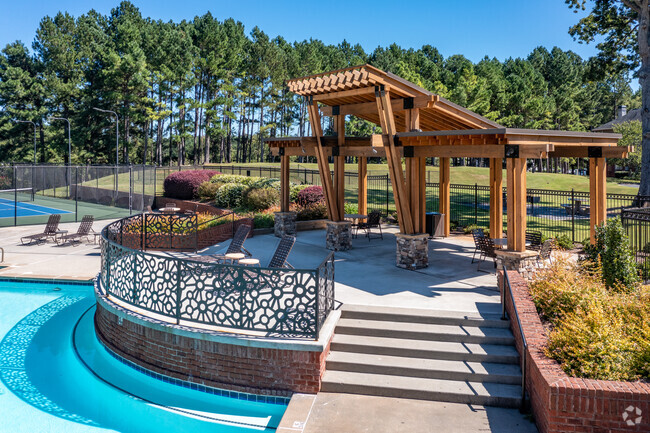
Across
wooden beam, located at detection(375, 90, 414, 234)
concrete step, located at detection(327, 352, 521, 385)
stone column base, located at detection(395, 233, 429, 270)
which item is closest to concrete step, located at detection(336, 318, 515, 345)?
concrete step, located at detection(327, 352, 521, 385)

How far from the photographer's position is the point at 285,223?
55.1 feet

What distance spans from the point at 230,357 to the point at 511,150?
263 inches

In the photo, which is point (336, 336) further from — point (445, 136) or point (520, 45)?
point (520, 45)

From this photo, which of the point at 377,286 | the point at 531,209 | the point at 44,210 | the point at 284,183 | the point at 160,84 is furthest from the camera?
the point at 160,84

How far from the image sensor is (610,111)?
265ft

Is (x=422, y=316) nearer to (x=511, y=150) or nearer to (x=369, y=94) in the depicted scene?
(x=511, y=150)

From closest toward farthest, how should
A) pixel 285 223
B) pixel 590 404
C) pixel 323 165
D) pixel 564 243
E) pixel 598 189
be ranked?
pixel 590 404 → pixel 598 189 → pixel 323 165 → pixel 564 243 → pixel 285 223

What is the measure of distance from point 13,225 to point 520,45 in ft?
257

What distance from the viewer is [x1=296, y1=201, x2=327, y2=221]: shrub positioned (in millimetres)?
19031

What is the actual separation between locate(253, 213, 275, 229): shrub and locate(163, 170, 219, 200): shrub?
9.33 metres

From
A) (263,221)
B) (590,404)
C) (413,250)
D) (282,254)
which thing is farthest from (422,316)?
(263,221)

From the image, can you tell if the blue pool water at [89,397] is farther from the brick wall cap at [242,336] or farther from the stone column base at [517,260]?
the stone column base at [517,260]

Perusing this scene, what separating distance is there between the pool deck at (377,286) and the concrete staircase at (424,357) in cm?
17

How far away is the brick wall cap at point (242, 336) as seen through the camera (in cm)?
702
